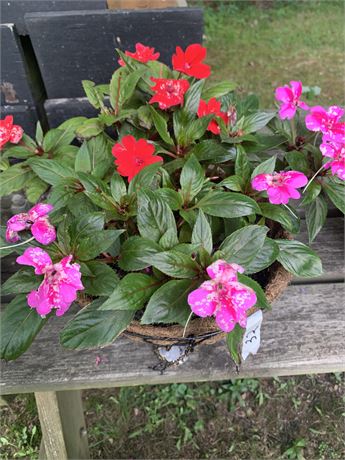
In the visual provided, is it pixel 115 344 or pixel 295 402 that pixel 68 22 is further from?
pixel 295 402

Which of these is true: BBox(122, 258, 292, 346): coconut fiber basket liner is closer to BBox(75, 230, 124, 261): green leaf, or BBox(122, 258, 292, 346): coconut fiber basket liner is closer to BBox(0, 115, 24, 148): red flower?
BBox(75, 230, 124, 261): green leaf

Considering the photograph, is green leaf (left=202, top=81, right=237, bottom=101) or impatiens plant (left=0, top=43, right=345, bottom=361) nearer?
impatiens plant (left=0, top=43, right=345, bottom=361)

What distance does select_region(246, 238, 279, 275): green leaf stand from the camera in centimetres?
87

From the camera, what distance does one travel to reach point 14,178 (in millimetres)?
1192

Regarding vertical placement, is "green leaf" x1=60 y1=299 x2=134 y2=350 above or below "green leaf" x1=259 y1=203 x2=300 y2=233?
below

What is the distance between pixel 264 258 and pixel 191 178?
0.71 ft

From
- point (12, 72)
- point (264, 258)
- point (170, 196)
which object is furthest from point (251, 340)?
point (12, 72)

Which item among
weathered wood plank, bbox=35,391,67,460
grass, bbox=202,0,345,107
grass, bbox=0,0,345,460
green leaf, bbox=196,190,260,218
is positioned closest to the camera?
green leaf, bbox=196,190,260,218

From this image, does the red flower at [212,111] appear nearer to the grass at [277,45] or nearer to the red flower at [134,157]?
the red flower at [134,157]

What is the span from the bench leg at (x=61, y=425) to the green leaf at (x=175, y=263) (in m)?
0.51

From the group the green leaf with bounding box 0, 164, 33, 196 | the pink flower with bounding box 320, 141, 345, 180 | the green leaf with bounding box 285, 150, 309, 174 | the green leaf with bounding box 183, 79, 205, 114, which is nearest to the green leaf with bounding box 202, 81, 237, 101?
the green leaf with bounding box 183, 79, 205, 114

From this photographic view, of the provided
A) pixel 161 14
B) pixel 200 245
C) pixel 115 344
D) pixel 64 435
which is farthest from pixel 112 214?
pixel 161 14

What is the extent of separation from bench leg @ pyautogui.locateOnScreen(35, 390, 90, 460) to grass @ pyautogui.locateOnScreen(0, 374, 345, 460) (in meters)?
0.17

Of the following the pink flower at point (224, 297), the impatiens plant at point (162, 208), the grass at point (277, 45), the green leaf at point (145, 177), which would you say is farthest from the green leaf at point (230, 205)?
the grass at point (277, 45)
